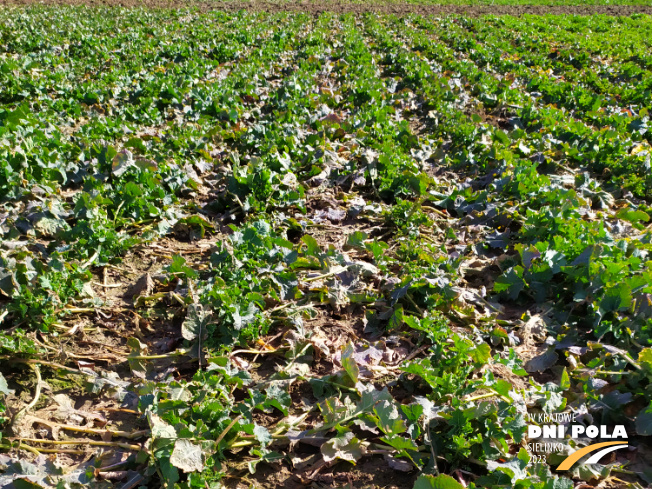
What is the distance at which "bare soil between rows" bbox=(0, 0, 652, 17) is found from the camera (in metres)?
23.0

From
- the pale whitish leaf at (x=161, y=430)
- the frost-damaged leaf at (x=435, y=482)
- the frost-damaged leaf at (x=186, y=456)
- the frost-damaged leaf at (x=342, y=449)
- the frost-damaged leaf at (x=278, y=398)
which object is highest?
the frost-damaged leaf at (x=435, y=482)

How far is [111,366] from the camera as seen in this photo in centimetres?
324

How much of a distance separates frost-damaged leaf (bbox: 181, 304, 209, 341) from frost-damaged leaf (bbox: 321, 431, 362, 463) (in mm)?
1221

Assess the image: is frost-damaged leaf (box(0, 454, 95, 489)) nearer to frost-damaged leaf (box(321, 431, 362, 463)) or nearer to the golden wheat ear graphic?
frost-damaged leaf (box(321, 431, 362, 463))

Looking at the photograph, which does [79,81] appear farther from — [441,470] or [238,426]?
[441,470]

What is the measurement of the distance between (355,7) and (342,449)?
26.1 m

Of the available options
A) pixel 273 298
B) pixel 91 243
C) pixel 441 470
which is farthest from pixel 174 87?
pixel 441 470

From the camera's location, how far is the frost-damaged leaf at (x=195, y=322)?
3250 mm

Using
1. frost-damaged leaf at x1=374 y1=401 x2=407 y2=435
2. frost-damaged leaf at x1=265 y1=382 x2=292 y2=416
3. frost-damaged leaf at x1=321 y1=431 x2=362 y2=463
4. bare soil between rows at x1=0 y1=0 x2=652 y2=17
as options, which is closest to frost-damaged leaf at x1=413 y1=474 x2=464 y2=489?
frost-damaged leaf at x1=374 y1=401 x2=407 y2=435

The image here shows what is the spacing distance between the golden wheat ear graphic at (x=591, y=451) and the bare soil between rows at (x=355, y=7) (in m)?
23.2

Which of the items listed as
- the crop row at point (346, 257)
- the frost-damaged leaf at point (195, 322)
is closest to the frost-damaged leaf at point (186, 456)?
the crop row at point (346, 257)

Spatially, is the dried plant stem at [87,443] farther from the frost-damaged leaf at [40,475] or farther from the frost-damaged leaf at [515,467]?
the frost-damaged leaf at [515,467]

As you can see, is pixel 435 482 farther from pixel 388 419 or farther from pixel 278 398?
pixel 278 398

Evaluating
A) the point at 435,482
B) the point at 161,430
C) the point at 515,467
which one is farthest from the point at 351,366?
the point at 161,430
